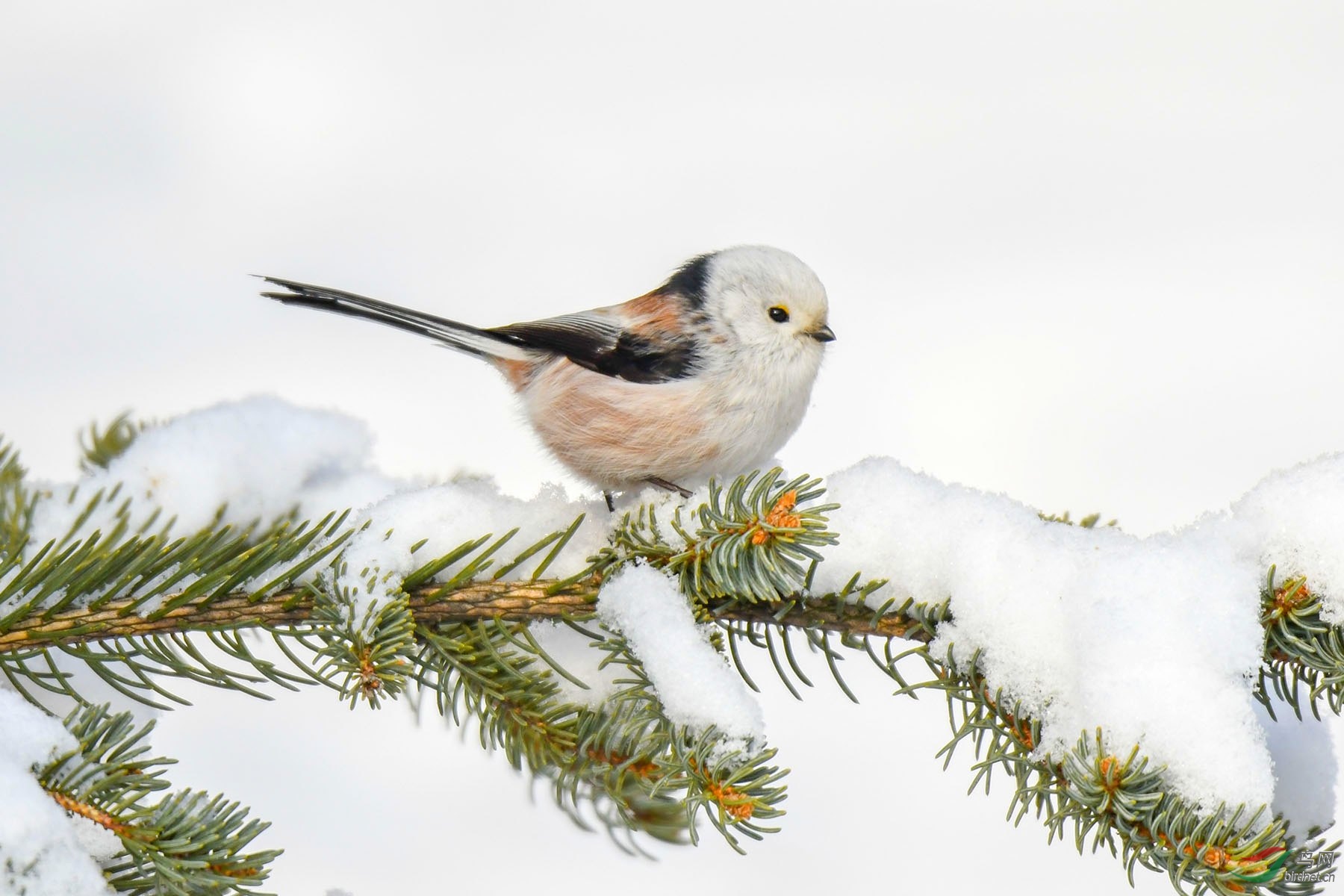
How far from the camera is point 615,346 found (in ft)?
7.00

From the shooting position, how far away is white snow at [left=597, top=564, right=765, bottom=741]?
1.32 metres

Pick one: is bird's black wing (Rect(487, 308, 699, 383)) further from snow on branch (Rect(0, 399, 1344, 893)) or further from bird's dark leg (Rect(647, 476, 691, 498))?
snow on branch (Rect(0, 399, 1344, 893))

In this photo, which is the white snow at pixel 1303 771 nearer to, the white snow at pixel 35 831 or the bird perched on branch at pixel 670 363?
the bird perched on branch at pixel 670 363

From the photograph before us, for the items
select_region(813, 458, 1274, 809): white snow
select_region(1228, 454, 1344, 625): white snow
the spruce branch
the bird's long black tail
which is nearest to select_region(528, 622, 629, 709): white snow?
select_region(813, 458, 1274, 809): white snow

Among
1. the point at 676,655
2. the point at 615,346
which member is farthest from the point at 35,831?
the point at 615,346

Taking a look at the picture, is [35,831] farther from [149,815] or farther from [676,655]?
[676,655]

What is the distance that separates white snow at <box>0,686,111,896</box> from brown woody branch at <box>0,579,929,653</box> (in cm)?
24

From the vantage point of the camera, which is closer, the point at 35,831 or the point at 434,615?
the point at 35,831

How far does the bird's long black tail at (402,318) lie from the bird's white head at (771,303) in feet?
1.31

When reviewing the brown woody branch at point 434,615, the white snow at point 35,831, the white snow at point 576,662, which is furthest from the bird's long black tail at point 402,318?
the white snow at point 35,831

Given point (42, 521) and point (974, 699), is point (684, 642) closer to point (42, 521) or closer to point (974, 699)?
point (974, 699)

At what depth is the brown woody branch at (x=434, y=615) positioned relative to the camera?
1.44 m

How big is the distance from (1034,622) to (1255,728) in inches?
10.2

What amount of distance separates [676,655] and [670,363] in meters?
0.80
